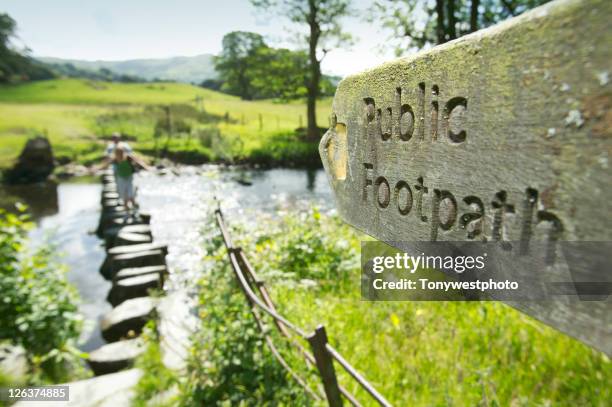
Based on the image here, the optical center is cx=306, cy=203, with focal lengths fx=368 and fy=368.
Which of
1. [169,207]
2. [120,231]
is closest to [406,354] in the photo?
[120,231]

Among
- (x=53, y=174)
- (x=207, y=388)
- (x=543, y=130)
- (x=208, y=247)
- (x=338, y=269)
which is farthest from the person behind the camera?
(x=53, y=174)

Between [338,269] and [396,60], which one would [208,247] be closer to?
[338,269]

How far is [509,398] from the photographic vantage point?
78.4 inches

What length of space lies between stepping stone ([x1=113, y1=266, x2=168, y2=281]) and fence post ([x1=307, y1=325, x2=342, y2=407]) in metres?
3.99

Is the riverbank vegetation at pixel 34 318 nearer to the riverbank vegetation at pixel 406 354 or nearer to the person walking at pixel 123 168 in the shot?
the riverbank vegetation at pixel 406 354

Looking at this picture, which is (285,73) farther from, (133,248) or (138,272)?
(138,272)

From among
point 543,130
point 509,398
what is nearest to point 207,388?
point 509,398

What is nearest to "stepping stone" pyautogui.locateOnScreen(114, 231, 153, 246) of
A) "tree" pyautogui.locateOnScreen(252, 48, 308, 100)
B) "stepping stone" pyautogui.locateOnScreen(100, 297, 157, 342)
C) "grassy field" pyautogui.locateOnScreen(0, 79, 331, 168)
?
"stepping stone" pyautogui.locateOnScreen(100, 297, 157, 342)

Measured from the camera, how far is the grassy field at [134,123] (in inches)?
752

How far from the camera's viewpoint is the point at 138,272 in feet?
16.4

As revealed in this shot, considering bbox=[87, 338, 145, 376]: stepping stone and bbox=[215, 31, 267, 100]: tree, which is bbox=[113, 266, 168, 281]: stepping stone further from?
bbox=[215, 31, 267, 100]: tree

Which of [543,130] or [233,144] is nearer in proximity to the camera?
[543,130]

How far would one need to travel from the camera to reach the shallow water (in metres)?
5.07

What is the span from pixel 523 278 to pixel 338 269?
133 inches
